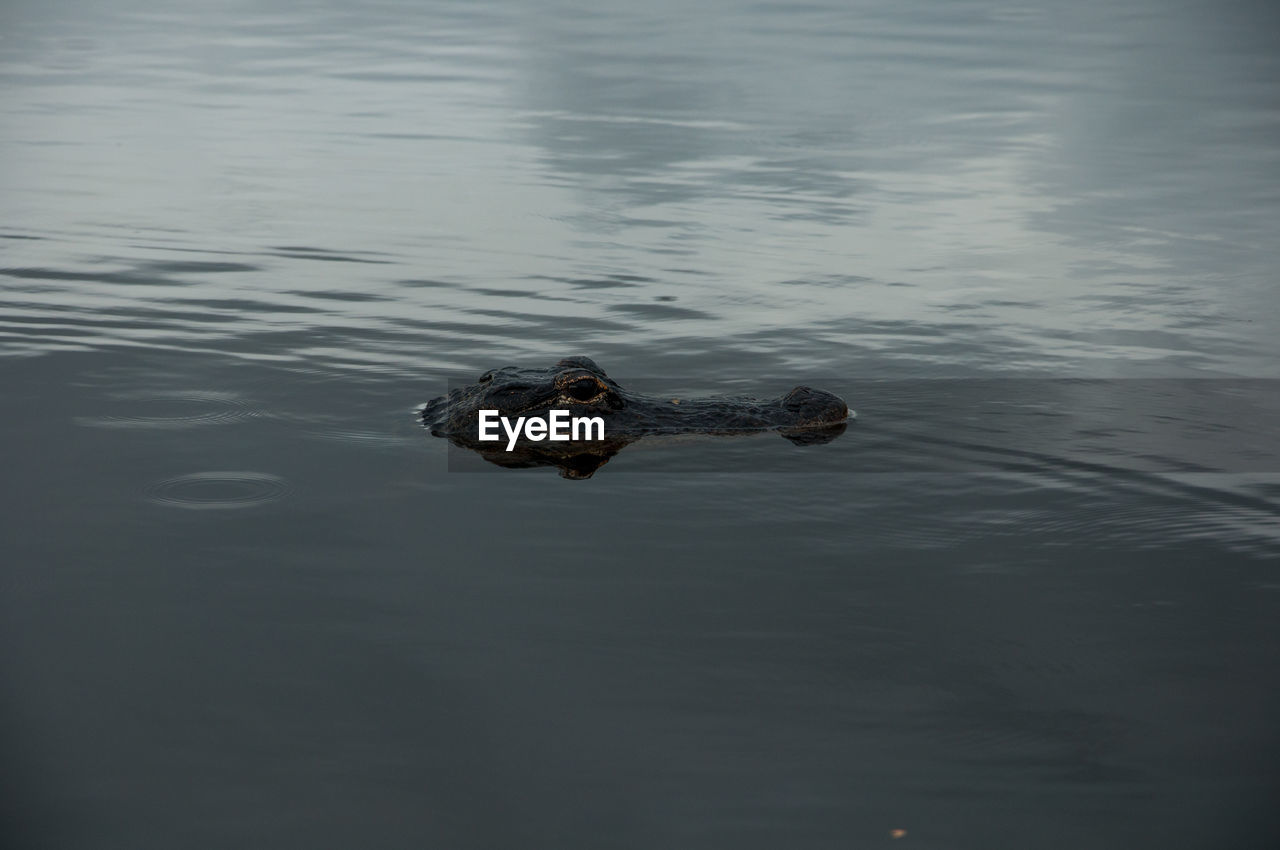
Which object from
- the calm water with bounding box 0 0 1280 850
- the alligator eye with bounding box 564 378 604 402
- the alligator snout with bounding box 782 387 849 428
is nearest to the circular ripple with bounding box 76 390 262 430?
the calm water with bounding box 0 0 1280 850

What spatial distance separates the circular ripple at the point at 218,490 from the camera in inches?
320

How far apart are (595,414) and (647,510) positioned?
132 centimetres

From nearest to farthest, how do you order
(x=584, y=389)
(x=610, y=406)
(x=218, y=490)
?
(x=218, y=490) → (x=584, y=389) → (x=610, y=406)

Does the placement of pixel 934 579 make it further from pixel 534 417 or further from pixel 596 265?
pixel 596 265

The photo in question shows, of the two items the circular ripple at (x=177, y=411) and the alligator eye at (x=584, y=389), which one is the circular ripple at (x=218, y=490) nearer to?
the circular ripple at (x=177, y=411)

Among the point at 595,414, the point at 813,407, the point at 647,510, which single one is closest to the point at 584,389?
the point at 595,414

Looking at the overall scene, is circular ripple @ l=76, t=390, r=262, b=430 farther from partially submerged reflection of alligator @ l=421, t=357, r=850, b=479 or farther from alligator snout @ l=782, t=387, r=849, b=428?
alligator snout @ l=782, t=387, r=849, b=428

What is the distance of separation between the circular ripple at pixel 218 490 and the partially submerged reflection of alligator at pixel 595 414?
1.37 metres

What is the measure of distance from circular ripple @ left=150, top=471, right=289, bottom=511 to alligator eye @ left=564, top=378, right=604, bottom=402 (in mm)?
1958

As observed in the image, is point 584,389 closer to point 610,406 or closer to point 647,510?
point 610,406

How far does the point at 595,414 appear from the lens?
9.38 meters

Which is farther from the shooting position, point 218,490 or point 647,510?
point 218,490

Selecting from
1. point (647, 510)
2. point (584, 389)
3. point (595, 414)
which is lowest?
point (647, 510)

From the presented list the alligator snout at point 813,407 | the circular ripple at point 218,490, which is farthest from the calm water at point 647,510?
the alligator snout at point 813,407
